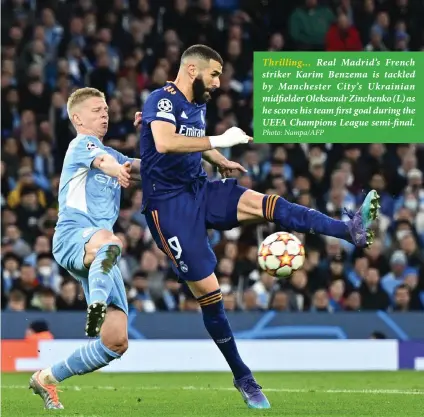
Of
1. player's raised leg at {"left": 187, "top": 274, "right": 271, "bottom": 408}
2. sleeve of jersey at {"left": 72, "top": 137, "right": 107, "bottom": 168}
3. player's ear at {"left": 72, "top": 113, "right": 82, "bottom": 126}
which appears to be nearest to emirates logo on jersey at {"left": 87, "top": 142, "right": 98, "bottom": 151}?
sleeve of jersey at {"left": 72, "top": 137, "right": 107, "bottom": 168}

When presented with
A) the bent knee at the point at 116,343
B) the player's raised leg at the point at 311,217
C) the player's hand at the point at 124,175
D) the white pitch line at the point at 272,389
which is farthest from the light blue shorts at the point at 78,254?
the white pitch line at the point at 272,389

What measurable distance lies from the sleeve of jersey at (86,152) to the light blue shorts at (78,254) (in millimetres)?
457

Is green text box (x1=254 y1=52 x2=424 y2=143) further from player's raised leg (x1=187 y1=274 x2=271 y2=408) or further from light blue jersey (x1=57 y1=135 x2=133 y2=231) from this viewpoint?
light blue jersey (x1=57 y1=135 x2=133 y2=231)

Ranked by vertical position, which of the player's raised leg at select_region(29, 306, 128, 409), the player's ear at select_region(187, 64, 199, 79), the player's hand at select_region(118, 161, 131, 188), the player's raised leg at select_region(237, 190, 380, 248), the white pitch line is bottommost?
the white pitch line

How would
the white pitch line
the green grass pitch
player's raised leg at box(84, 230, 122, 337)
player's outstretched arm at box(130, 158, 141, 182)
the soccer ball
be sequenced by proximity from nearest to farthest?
1. player's raised leg at box(84, 230, 122, 337)
2. the green grass pitch
3. the soccer ball
4. player's outstretched arm at box(130, 158, 141, 182)
5. the white pitch line

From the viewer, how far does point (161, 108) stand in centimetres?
872

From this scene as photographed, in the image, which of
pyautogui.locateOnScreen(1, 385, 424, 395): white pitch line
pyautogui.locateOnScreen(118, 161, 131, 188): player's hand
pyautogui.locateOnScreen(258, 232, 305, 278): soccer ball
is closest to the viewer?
A: pyautogui.locateOnScreen(118, 161, 131, 188): player's hand

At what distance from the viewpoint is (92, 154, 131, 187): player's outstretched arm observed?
809 centimetres

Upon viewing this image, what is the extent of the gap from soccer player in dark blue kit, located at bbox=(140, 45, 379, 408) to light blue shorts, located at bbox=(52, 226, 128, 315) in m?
0.48

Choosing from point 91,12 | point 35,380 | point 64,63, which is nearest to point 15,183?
point 64,63

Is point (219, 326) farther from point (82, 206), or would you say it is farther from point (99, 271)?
point (82, 206)

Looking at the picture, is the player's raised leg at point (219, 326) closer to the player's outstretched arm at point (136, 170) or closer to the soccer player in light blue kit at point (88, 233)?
the soccer player in light blue kit at point (88, 233)

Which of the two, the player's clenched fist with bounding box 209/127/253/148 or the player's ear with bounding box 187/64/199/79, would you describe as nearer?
the player's clenched fist with bounding box 209/127/253/148

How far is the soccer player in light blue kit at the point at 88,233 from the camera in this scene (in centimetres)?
848
